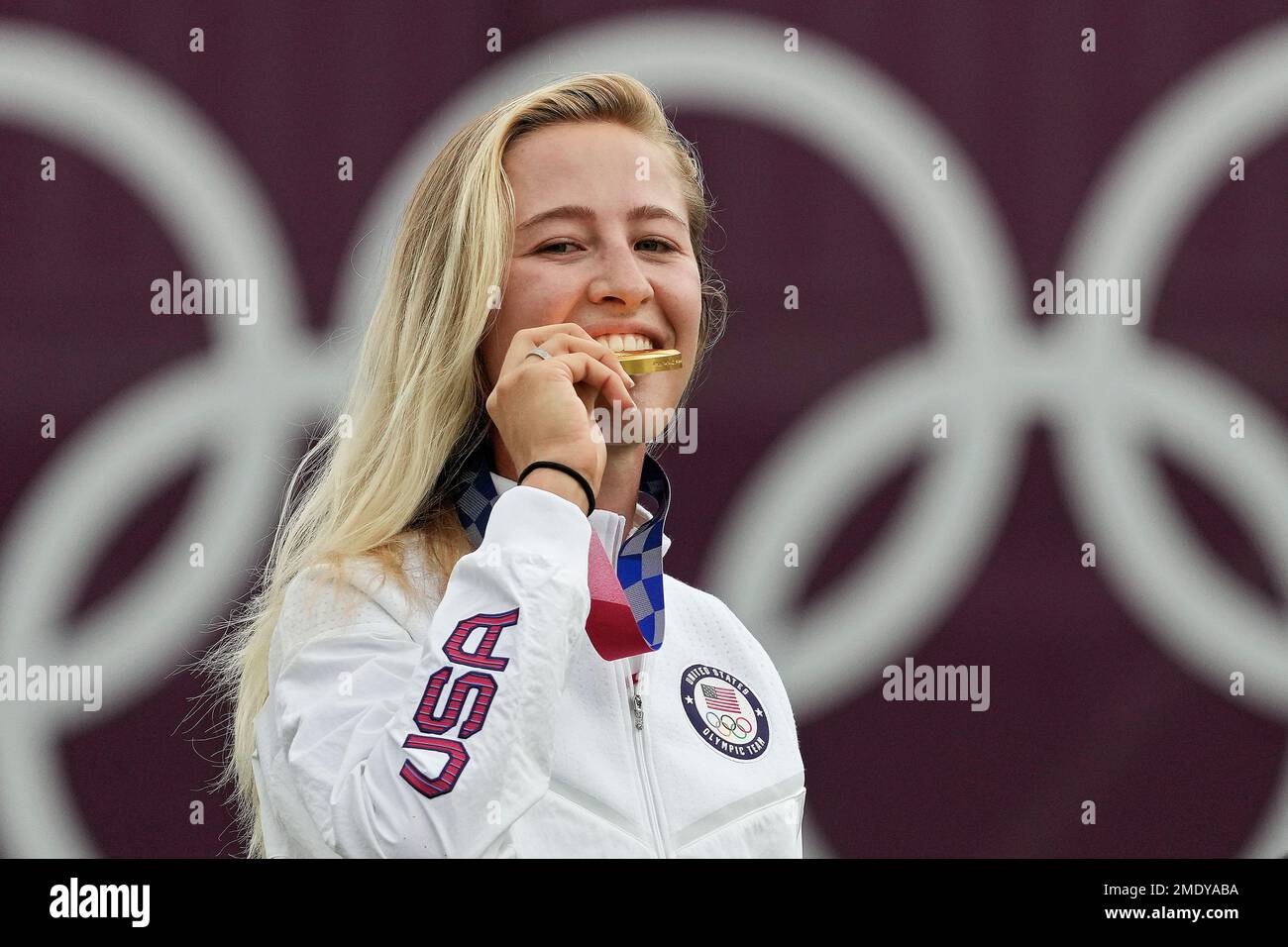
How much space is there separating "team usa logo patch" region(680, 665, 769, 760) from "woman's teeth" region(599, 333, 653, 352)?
20.5 inches

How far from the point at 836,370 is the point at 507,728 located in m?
2.63

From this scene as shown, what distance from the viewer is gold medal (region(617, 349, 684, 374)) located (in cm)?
216

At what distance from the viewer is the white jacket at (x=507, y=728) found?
68.0 inches

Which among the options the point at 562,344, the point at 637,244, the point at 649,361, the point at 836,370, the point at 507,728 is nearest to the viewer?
the point at 507,728

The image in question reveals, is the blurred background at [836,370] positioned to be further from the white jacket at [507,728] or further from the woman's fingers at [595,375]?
the woman's fingers at [595,375]

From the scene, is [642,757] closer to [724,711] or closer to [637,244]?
[724,711]

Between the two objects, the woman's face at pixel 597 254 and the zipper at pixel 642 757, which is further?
the woman's face at pixel 597 254

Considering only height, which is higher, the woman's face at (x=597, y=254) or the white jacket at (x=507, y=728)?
the woman's face at (x=597, y=254)

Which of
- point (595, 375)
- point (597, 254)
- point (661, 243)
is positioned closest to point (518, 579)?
point (595, 375)

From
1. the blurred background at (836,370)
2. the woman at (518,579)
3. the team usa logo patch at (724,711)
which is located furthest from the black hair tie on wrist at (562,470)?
the blurred background at (836,370)

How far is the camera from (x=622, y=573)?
2273 mm

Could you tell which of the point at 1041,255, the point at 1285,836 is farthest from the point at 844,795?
the point at 1041,255

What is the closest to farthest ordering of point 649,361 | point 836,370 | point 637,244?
1. point 649,361
2. point 637,244
3. point 836,370
